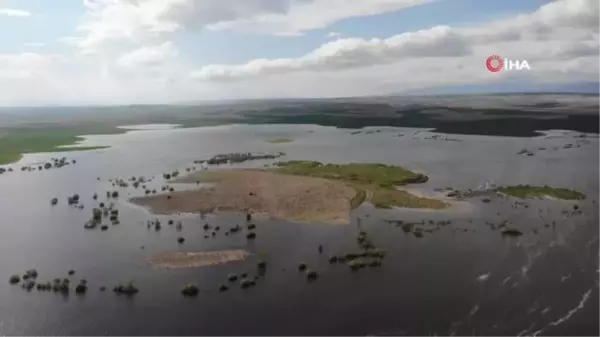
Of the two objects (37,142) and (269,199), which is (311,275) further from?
(37,142)

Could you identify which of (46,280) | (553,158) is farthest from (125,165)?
(553,158)

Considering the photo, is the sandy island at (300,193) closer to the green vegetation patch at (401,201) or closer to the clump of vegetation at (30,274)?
the green vegetation patch at (401,201)

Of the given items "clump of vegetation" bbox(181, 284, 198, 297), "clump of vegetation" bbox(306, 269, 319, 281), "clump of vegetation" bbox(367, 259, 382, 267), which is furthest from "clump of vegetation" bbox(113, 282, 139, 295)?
"clump of vegetation" bbox(367, 259, 382, 267)

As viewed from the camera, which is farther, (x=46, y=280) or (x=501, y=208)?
(x=501, y=208)

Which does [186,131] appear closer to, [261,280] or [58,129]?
[58,129]

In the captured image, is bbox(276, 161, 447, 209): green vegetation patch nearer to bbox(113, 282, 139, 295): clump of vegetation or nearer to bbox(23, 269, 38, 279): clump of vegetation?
bbox(113, 282, 139, 295): clump of vegetation

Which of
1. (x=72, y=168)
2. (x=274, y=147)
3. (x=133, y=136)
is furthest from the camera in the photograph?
(x=133, y=136)

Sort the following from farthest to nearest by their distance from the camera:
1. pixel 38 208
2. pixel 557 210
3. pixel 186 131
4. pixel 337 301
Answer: pixel 186 131 → pixel 38 208 → pixel 557 210 → pixel 337 301

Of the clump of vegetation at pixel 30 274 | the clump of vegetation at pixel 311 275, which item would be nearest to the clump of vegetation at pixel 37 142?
the clump of vegetation at pixel 30 274
